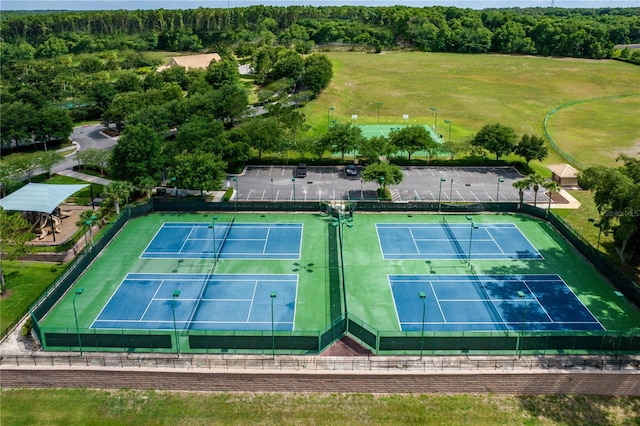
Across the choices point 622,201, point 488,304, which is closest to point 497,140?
point 622,201

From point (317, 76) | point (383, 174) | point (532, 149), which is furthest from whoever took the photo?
point (317, 76)

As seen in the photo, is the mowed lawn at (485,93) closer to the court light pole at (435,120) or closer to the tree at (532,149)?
the court light pole at (435,120)

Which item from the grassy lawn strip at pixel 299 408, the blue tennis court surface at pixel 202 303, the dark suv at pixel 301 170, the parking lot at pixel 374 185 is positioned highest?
the dark suv at pixel 301 170

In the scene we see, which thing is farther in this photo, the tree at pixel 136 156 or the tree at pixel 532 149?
the tree at pixel 532 149

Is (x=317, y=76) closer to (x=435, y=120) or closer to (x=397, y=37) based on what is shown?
(x=435, y=120)

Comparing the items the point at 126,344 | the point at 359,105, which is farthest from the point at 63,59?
the point at 126,344

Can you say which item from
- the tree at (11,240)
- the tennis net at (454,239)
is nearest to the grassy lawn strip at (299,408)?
the tree at (11,240)
